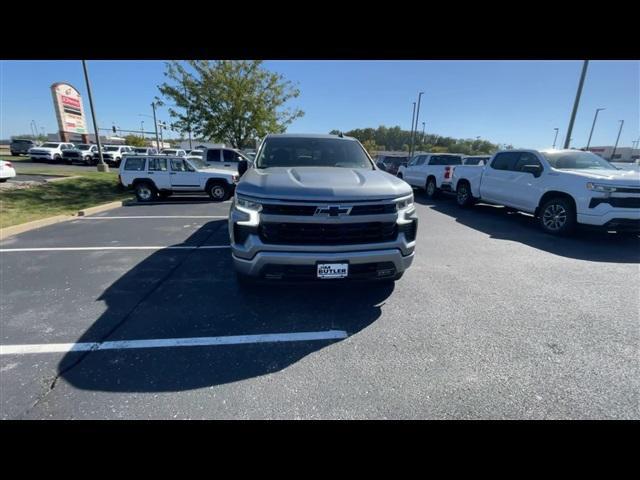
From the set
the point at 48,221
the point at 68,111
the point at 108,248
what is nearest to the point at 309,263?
the point at 108,248

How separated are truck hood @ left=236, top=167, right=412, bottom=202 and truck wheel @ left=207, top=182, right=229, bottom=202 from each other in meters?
8.43

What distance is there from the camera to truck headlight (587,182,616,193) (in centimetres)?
550

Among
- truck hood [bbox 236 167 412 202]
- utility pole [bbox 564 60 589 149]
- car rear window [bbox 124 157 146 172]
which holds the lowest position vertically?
car rear window [bbox 124 157 146 172]

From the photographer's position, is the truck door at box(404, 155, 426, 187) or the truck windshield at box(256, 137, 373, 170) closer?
the truck windshield at box(256, 137, 373, 170)

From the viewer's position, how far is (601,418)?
1.93m

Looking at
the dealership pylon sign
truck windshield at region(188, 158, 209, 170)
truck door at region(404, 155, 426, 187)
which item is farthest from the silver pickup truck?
the dealership pylon sign

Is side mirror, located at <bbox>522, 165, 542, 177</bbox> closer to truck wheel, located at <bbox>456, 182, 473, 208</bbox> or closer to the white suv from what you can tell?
truck wheel, located at <bbox>456, 182, 473, 208</bbox>

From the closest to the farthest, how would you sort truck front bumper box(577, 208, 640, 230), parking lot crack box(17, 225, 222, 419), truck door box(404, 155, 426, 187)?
parking lot crack box(17, 225, 222, 419) < truck front bumper box(577, 208, 640, 230) < truck door box(404, 155, 426, 187)

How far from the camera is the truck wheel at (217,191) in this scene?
11.1 metres

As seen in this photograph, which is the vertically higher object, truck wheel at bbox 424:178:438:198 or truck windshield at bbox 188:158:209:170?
truck windshield at bbox 188:158:209:170

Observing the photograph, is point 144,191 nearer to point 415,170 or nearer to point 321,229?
point 321,229

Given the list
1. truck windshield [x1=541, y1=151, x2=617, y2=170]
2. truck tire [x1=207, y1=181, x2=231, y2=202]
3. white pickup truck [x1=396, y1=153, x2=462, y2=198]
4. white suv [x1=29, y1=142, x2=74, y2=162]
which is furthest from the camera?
white suv [x1=29, y1=142, x2=74, y2=162]

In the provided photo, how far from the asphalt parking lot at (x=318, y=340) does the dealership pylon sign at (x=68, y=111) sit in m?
39.6
